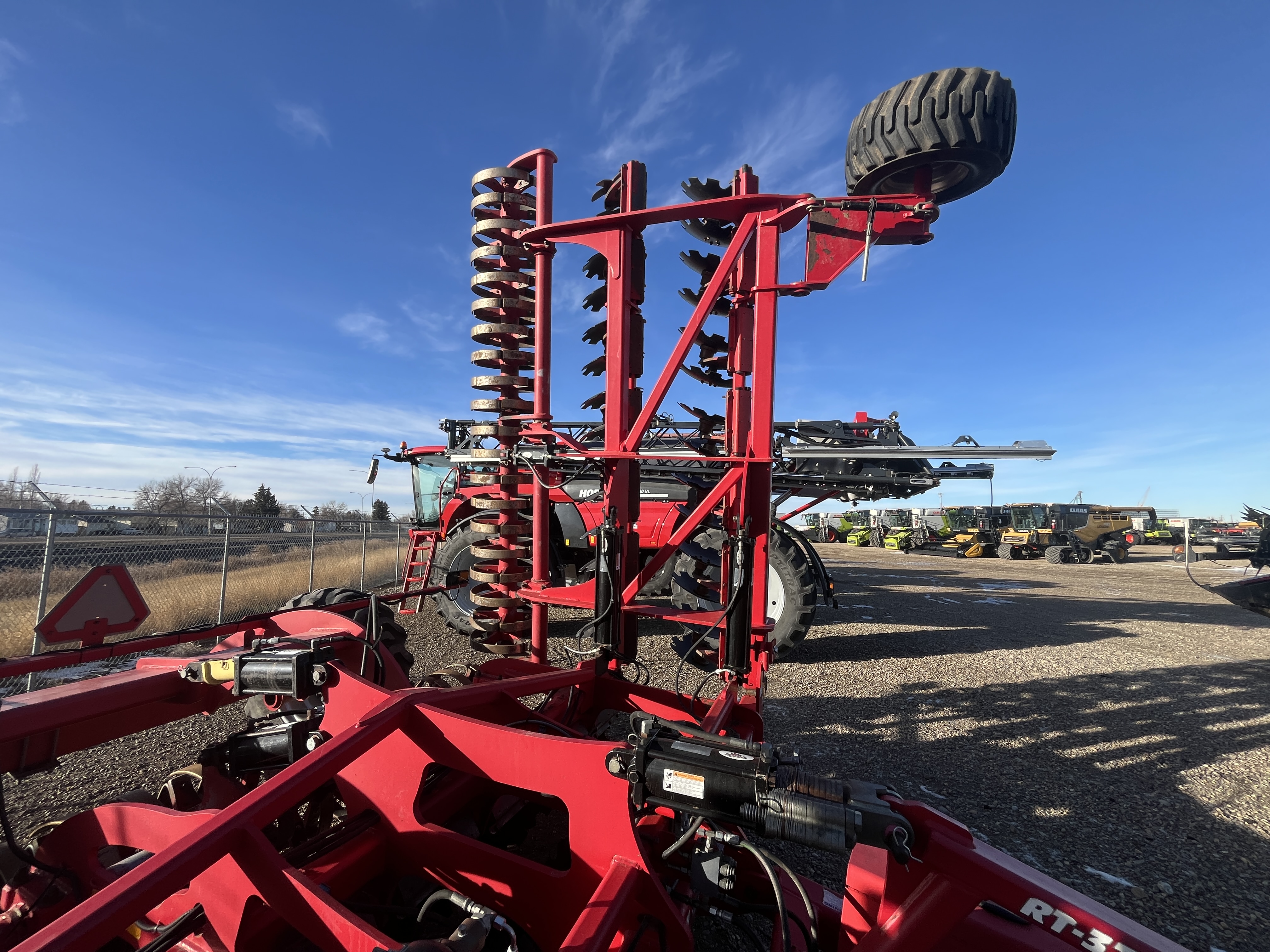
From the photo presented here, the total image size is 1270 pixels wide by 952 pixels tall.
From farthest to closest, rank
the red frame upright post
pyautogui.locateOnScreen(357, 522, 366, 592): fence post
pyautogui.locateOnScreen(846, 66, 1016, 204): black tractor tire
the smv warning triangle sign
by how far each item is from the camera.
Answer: pyautogui.locateOnScreen(357, 522, 366, 592): fence post
the red frame upright post
pyautogui.locateOnScreen(846, 66, 1016, 204): black tractor tire
the smv warning triangle sign

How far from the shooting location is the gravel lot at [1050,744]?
2.75 metres

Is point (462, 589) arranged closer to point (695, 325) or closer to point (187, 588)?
point (187, 588)

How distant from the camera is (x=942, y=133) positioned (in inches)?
134

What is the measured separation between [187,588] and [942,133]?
10448mm

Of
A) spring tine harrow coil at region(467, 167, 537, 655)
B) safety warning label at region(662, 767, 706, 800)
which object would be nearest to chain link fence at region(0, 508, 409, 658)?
spring tine harrow coil at region(467, 167, 537, 655)

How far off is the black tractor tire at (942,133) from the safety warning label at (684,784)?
386cm

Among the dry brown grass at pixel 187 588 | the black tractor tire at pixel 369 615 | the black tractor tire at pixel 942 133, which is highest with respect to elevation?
the black tractor tire at pixel 942 133

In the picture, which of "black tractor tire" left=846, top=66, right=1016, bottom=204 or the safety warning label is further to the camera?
"black tractor tire" left=846, top=66, right=1016, bottom=204

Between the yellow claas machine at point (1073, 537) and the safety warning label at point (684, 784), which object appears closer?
the safety warning label at point (684, 784)

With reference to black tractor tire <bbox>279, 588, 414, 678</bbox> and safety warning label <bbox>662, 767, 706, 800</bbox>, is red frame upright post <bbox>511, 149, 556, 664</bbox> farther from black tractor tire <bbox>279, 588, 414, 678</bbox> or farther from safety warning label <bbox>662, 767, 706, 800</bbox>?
safety warning label <bbox>662, 767, 706, 800</bbox>

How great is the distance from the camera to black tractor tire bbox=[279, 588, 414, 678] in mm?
3008

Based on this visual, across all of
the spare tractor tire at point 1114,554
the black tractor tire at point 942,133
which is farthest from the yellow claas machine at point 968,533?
the black tractor tire at point 942,133

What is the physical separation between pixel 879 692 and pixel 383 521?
1145 cm

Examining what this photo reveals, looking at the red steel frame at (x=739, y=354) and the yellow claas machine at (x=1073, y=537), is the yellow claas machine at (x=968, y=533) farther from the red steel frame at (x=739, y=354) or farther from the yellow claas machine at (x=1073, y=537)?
the red steel frame at (x=739, y=354)
